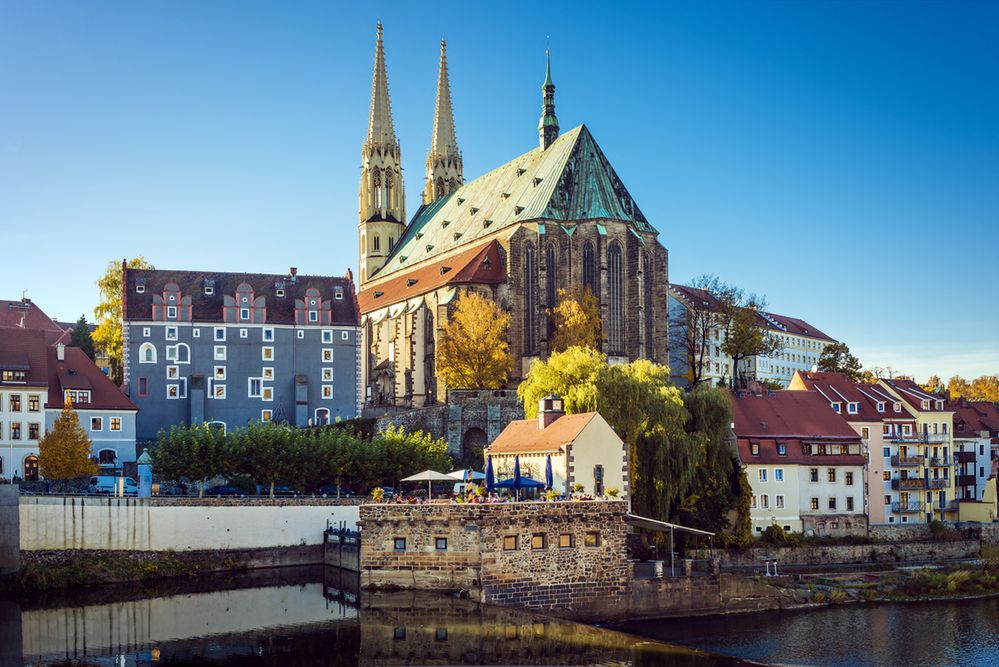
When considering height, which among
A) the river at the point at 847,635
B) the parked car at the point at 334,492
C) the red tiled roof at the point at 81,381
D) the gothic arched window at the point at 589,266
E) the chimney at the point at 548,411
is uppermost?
the gothic arched window at the point at 589,266

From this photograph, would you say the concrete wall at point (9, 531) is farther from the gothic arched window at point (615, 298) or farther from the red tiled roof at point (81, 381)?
the gothic arched window at point (615, 298)

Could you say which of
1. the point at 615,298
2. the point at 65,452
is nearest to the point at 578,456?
the point at 65,452

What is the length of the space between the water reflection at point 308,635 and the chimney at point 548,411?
Result: 13.0 meters

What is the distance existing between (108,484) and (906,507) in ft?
155

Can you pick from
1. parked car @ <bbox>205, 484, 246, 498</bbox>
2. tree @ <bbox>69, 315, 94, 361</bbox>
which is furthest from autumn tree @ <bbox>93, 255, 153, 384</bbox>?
parked car @ <bbox>205, 484, 246, 498</bbox>

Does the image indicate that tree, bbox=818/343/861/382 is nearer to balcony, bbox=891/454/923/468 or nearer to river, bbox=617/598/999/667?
balcony, bbox=891/454/923/468

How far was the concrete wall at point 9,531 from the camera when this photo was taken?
49969mm

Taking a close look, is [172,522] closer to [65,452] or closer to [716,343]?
[65,452]

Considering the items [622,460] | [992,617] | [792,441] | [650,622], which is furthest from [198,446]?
[992,617]

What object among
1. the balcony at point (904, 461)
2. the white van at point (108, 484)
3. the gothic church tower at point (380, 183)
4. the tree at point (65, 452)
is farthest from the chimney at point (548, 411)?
the gothic church tower at point (380, 183)

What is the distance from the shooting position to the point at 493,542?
43.0 metres

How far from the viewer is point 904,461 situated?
72438 millimetres

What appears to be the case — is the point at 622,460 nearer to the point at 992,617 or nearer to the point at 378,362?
the point at 992,617

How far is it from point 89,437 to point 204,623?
29.8 m
